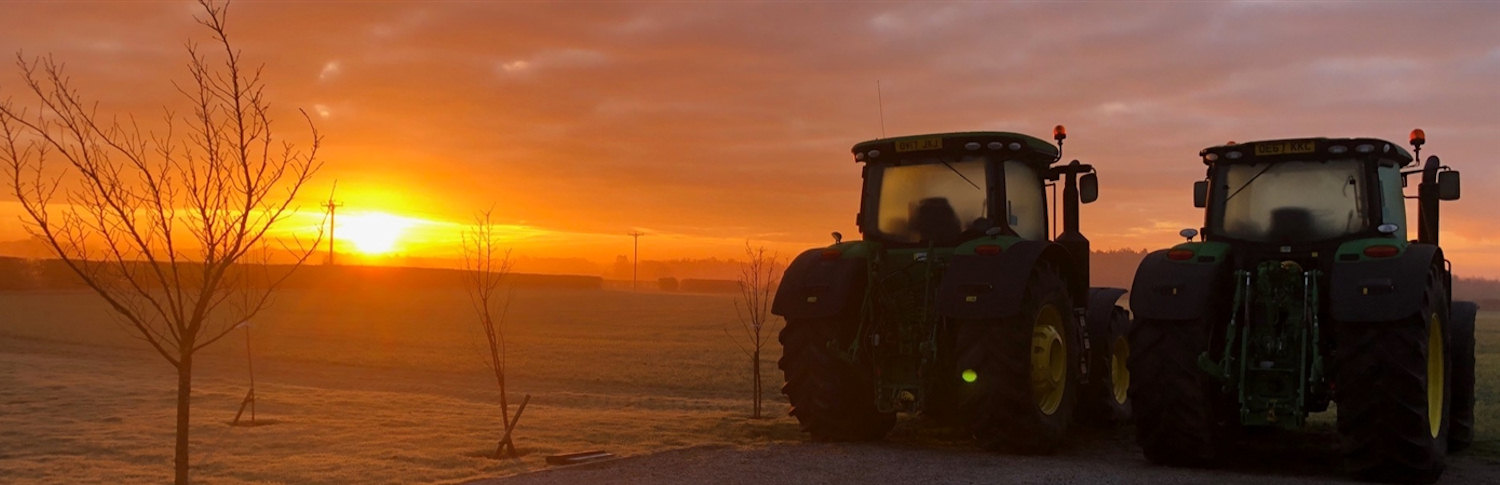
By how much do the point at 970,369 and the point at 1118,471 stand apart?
1455 mm

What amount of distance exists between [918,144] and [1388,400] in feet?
14.9

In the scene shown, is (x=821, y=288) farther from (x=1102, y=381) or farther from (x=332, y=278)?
(x=332, y=278)

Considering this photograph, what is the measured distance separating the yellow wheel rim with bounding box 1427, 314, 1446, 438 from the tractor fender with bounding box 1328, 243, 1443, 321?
1.17 metres

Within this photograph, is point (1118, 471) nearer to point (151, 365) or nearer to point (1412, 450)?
point (1412, 450)

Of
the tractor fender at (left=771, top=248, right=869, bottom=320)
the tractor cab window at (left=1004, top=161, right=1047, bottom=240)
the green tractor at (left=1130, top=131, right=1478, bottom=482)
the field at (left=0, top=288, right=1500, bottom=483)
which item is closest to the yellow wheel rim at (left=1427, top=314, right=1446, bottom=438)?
the green tractor at (left=1130, top=131, right=1478, bottom=482)

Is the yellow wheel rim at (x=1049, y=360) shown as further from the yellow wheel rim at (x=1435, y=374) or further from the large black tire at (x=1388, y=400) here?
the yellow wheel rim at (x=1435, y=374)

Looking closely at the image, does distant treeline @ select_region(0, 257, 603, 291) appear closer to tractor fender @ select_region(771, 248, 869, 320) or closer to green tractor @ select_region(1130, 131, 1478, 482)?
tractor fender @ select_region(771, 248, 869, 320)

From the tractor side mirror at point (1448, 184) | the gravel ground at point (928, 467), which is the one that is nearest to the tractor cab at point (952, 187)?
the gravel ground at point (928, 467)

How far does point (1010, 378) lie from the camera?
9.79 metres

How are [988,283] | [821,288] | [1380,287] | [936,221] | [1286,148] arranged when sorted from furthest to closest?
[936,221] → [821,288] → [1286,148] → [988,283] → [1380,287]

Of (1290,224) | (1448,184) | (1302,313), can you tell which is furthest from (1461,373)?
(1302,313)

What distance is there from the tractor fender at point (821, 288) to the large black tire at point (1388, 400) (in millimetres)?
4111

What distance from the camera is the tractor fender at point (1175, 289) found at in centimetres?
934

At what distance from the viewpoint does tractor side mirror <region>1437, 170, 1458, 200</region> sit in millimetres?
10805
